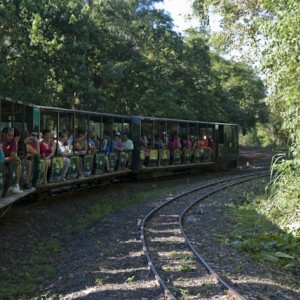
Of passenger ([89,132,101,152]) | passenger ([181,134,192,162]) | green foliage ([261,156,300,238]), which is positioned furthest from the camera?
passenger ([181,134,192,162])

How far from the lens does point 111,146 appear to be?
1502 centimetres

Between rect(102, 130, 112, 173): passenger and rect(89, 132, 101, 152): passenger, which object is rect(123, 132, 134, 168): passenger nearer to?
rect(102, 130, 112, 173): passenger

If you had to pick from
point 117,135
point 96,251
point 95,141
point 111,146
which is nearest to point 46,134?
point 95,141

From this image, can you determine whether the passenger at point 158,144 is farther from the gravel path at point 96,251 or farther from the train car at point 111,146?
the gravel path at point 96,251

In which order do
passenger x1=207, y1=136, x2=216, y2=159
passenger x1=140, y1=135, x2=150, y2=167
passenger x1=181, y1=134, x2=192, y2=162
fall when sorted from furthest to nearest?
passenger x1=207, y1=136, x2=216, y2=159 → passenger x1=181, y1=134, x2=192, y2=162 → passenger x1=140, y1=135, x2=150, y2=167

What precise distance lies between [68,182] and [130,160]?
5240 mm

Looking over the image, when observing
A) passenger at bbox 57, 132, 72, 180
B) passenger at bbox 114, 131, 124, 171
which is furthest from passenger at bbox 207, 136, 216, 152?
passenger at bbox 57, 132, 72, 180

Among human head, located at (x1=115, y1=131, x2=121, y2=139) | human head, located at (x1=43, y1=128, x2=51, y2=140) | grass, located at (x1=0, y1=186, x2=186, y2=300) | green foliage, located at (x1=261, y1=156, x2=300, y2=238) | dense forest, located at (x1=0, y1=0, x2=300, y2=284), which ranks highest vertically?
dense forest, located at (x1=0, y1=0, x2=300, y2=284)

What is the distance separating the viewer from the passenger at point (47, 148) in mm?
10375

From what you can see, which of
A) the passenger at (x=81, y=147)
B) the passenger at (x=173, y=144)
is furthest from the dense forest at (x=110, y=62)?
the passenger at (x=81, y=147)

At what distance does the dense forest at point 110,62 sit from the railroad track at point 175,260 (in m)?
8.67

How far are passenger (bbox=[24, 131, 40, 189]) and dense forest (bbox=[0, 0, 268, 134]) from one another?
7.34m

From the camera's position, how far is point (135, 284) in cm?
565

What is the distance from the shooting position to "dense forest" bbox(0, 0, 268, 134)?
1831cm
